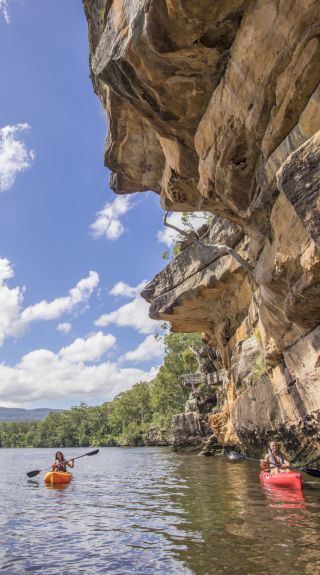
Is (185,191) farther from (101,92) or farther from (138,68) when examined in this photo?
(138,68)

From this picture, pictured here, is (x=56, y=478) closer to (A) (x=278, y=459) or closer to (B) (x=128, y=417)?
(A) (x=278, y=459)

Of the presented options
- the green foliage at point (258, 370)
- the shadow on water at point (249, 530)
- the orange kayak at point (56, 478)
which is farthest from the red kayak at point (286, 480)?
the orange kayak at point (56, 478)

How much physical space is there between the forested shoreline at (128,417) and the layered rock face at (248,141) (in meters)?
29.1

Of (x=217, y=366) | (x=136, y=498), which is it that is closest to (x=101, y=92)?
(x=136, y=498)

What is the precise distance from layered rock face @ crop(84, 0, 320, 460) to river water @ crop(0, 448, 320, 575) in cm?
454

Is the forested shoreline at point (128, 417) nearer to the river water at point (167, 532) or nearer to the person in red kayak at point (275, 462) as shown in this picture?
the person in red kayak at point (275, 462)

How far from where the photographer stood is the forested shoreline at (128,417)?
53.4 m

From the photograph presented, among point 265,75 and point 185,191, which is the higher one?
point 185,191

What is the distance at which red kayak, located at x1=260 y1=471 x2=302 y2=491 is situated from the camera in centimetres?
1208

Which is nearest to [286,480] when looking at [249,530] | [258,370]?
[249,530]

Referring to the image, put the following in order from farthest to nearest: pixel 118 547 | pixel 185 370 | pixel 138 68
Answer: 1. pixel 185 370
2. pixel 138 68
3. pixel 118 547

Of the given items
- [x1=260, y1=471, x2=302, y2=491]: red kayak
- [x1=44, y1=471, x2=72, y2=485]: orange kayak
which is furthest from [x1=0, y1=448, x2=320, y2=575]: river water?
[x1=44, y1=471, x2=72, y2=485]: orange kayak

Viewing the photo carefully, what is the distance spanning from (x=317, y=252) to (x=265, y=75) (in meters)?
4.33

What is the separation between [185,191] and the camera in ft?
59.1
